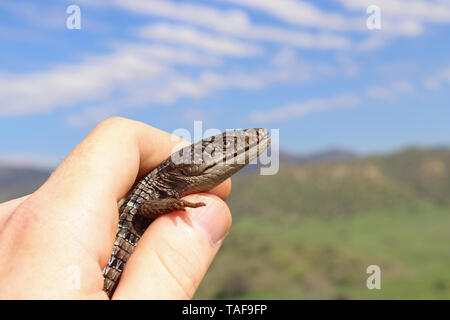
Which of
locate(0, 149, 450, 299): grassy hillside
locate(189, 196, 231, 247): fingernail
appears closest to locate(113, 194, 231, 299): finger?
locate(189, 196, 231, 247): fingernail

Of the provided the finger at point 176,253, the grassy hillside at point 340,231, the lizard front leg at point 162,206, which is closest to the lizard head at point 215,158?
the finger at point 176,253

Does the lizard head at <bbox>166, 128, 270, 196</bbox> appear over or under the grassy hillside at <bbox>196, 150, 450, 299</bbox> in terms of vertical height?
over

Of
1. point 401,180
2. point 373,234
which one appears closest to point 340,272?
point 373,234

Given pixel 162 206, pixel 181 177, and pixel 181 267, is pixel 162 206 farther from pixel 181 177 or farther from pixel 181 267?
pixel 181 267

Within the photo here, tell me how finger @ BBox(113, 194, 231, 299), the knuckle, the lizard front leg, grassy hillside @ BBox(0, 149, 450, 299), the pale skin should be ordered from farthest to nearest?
grassy hillside @ BBox(0, 149, 450, 299), the lizard front leg, the knuckle, finger @ BBox(113, 194, 231, 299), the pale skin

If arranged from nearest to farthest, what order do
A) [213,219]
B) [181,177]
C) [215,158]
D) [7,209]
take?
[213,219], [7,209], [215,158], [181,177]

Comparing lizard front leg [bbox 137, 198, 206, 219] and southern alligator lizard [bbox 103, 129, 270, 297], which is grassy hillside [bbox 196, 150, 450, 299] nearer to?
southern alligator lizard [bbox 103, 129, 270, 297]

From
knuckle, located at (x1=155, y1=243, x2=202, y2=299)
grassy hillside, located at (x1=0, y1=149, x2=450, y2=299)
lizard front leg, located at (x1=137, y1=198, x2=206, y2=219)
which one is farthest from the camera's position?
grassy hillside, located at (x1=0, y1=149, x2=450, y2=299)

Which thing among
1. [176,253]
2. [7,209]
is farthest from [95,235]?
[7,209]
